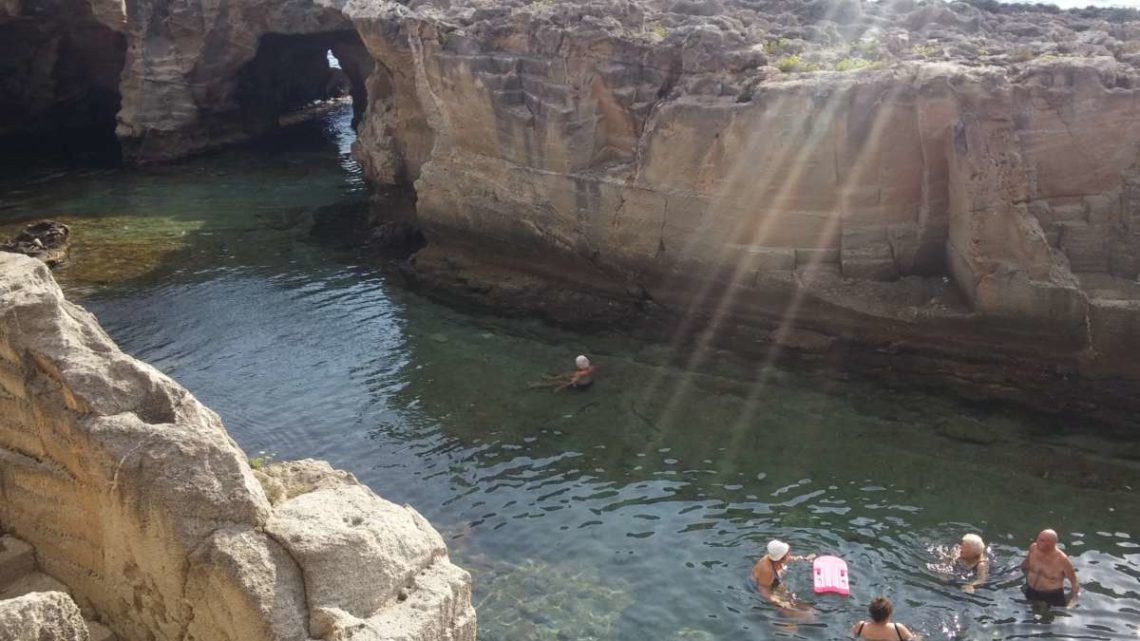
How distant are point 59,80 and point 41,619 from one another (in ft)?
126

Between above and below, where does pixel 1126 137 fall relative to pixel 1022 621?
above

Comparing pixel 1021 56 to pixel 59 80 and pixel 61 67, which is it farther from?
pixel 59 80

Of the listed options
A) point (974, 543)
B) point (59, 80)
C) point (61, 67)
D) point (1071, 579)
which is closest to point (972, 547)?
point (974, 543)

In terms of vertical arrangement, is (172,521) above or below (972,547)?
above

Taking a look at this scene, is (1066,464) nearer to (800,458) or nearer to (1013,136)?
(800,458)

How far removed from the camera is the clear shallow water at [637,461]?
37.5 feet

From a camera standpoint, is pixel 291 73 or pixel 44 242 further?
pixel 291 73

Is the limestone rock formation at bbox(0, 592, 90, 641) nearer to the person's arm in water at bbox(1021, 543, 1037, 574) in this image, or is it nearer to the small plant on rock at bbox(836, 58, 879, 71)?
the person's arm in water at bbox(1021, 543, 1037, 574)

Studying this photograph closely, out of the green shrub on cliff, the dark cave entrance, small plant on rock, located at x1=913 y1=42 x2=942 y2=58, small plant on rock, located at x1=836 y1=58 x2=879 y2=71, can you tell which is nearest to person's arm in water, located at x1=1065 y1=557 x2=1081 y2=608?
small plant on rock, located at x1=836 y1=58 x2=879 y2=71

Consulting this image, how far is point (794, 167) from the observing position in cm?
1673

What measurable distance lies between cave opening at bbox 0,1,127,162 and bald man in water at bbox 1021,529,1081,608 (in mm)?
35271

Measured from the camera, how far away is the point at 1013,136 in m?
15.0

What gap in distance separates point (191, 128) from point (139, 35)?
3.80 metres

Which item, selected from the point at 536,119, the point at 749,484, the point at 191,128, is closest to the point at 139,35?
the point at 191,128
